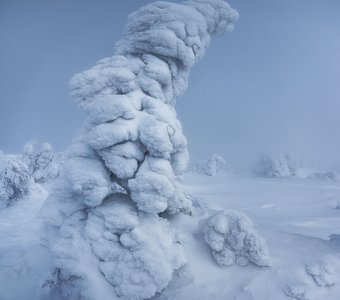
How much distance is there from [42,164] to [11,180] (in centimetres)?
546

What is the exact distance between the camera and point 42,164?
15.9 m

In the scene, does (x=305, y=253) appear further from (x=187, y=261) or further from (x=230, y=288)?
(x=187, y=261)

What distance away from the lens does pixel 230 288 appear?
500 centimetres

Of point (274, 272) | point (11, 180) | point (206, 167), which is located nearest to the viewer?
point (274, 272)

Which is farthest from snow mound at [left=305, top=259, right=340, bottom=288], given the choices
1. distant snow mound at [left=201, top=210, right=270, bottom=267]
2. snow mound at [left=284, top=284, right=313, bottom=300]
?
distant snow mound at [left=201, top=210, right=270, bottom=267]

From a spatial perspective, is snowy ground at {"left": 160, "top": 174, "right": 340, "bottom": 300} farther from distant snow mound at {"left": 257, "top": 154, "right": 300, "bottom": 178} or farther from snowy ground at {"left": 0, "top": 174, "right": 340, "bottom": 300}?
distant snow mound at {"left": 257, "top": 154, "right": 300, "bottom": 178}

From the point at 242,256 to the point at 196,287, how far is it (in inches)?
40.8

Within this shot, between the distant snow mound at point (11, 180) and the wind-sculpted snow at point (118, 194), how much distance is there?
18.1 feet

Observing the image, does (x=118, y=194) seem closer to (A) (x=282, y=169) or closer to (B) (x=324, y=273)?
(B) (x=324, y=273)

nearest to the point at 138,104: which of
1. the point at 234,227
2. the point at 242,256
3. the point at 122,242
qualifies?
the point at 122,242

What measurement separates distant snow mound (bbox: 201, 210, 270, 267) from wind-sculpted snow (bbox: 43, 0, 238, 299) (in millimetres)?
701

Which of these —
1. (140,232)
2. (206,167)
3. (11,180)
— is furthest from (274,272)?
(206,167)

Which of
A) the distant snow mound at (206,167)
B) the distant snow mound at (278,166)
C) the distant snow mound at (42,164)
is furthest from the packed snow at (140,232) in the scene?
the distant snow mound at (278,166)

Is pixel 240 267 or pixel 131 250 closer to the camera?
pixel 131 250
